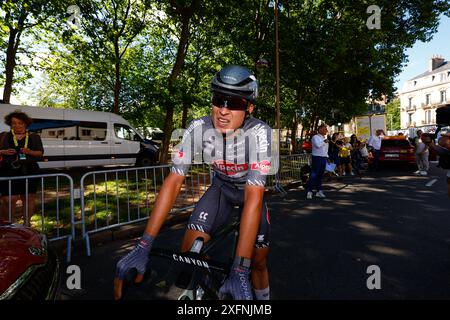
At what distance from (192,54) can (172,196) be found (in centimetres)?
2009

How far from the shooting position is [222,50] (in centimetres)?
1841

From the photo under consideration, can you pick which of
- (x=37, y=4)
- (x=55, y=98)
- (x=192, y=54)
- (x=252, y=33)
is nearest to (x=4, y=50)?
(x=37, y=4)

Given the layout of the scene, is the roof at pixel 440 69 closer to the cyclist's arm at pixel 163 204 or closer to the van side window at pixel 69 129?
the van side window at pixel 69 129

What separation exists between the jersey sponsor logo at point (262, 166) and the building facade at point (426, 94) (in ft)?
214

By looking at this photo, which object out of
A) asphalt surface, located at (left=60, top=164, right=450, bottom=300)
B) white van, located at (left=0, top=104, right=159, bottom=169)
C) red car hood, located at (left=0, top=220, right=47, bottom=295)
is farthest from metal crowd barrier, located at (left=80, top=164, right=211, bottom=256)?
white van, located at (left=0, top=104, right=159, bottom=169)

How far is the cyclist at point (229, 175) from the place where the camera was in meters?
1.52

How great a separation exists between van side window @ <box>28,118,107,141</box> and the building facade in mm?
60835

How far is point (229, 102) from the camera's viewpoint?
1.77 m

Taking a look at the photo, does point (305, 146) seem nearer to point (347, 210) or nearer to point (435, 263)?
point (347, 210)

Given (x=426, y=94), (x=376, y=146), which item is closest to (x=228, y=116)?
(x=376, y=146)

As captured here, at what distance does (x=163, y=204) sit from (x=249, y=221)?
53cm

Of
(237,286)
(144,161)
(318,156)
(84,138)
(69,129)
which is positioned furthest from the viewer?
(144,161)

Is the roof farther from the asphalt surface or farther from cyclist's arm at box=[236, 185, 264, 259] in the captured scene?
cyclist's arm at box=[236, 185, 264, 259]

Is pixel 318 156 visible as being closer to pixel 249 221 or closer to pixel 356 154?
pixel 249 221
